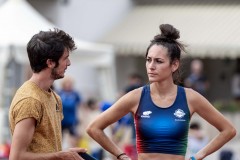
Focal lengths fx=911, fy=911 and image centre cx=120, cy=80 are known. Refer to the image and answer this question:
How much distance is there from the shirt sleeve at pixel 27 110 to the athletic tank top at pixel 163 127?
3.50 ft

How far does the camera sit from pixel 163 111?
692 centimetres

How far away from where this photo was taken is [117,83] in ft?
88.6

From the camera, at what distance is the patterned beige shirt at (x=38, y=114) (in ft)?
20.0

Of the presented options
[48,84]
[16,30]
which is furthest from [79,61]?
[48,84]

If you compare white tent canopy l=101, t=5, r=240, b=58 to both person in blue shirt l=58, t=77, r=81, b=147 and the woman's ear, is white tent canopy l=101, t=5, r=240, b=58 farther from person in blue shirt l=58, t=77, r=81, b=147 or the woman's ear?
the woman's ear

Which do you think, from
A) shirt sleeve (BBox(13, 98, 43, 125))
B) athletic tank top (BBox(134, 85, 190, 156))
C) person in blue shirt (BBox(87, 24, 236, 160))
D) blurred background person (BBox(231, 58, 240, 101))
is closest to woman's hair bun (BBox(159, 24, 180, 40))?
person in blue shirt (BBox(87, 24, 236, 160))

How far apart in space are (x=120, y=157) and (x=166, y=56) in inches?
34.4

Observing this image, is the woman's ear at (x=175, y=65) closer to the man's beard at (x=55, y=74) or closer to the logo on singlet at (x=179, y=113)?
the logo on singlet at (x=179, y=113)

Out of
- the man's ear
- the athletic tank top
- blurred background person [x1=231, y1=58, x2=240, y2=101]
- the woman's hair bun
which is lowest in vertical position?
blurred background person [x1=231, y1=58, x2=240, y2=101]

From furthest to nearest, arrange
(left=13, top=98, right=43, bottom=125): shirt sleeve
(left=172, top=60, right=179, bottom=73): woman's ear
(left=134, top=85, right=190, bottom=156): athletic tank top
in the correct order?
(left=172, top=60, right=179, bottom=73): woman's ear → (left=134, top=85, right=190, bottom=156): athletic tank top → (left=13, top=98, right=43, bottom=125): shirt sleeve

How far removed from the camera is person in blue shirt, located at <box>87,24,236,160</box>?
6.90 metres

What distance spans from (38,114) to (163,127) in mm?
1174

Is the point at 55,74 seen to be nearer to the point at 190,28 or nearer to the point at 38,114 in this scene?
the point at 38,114

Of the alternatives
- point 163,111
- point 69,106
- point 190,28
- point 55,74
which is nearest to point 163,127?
point 163,111
